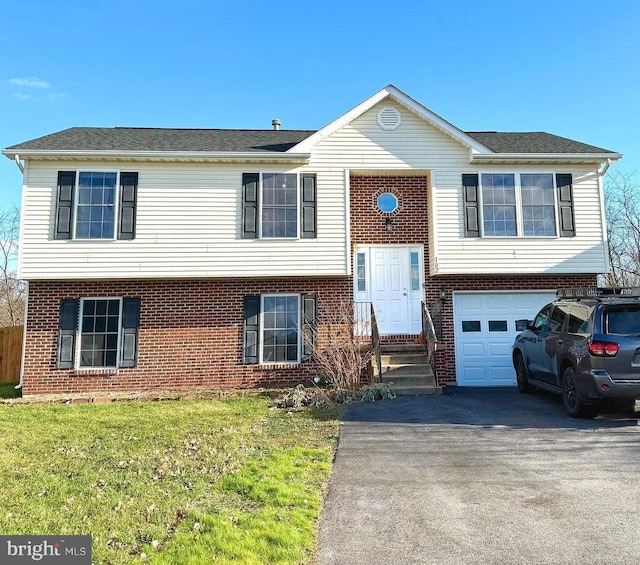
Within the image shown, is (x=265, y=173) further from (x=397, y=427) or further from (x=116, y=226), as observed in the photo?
(x=397, y=427)

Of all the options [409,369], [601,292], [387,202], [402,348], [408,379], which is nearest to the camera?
[601,292]

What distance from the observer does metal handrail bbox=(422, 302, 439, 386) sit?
31.5ft

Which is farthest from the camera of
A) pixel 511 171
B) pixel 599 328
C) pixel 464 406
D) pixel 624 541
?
pixel 511 171

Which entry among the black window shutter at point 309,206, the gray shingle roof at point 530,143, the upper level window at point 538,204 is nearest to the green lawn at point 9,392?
the black window shutter at point 309,206

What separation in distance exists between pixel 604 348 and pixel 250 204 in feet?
25.8

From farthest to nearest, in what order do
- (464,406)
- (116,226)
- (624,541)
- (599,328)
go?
(116,226)
(464,406)
(599,328)
(624,541)

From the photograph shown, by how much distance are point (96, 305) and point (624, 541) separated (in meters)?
10.9

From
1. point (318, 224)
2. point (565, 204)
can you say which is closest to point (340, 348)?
point (318, 224)

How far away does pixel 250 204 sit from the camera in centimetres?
1086

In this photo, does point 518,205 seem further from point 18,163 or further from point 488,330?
point 18,163

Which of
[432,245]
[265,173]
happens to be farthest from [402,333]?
[265,173]

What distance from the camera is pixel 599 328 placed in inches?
265

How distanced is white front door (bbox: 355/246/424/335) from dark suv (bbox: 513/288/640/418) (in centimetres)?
347

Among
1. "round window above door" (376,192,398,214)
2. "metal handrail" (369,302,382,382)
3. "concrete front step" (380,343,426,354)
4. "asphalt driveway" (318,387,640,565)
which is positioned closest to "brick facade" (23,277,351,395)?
"metal handrail" (369,302,382,382)
